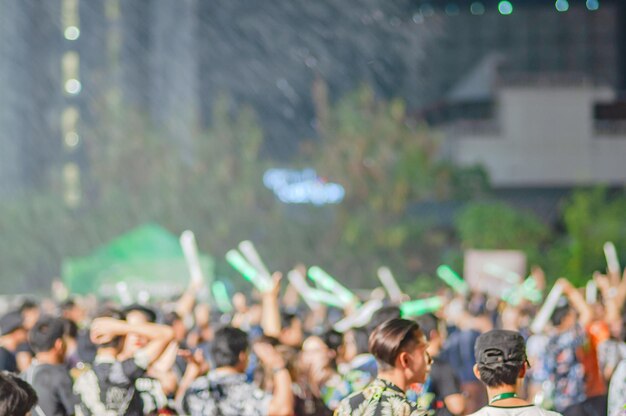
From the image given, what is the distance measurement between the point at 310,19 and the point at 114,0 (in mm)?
9561

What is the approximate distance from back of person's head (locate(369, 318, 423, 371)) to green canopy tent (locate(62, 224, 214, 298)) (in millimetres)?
21322

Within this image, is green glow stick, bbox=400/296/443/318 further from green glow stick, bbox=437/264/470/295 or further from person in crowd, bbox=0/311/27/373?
green glow stick, bbox=437/264/470/295

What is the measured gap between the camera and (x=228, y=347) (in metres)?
6.38

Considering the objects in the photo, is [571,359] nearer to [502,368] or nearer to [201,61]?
[502,368]

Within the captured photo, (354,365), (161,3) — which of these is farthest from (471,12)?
(354,365)

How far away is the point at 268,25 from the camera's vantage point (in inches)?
2514

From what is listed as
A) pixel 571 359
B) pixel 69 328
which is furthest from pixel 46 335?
pixel 571 359

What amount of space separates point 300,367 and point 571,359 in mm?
2669

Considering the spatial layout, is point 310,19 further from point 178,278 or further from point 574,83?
point 178,278

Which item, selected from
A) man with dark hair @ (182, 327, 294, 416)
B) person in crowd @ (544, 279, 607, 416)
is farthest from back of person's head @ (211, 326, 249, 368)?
person in crowd @ (544, 279, 607, 416)

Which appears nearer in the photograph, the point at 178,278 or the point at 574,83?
the point at 178,278

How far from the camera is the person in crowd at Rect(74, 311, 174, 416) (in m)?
6.12

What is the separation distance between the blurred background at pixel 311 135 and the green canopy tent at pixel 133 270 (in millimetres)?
67

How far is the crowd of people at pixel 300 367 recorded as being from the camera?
5098 millimetres
